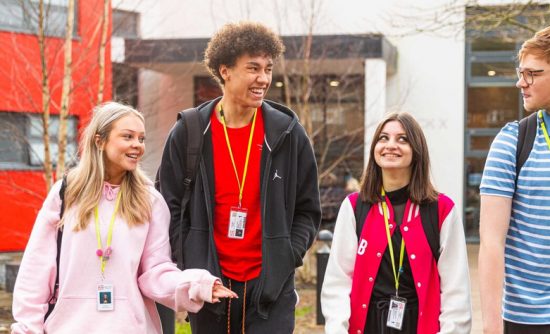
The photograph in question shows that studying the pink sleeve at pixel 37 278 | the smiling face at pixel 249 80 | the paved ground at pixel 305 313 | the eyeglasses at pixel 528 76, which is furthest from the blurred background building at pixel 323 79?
the eyeglasses at pixel 528 76

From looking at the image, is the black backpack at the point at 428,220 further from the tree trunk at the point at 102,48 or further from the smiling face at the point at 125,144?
the tree trunk at the point at 102,48

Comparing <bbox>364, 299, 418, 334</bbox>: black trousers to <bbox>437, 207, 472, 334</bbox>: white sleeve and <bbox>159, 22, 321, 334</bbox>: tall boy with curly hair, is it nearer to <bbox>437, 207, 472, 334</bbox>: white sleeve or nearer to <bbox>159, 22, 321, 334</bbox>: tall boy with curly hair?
<bbox>437, 207, 472, 334</bbox>: white sleeve

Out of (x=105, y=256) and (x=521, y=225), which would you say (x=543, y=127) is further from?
(x=105, y=256)

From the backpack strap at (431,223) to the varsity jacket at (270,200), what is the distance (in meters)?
0.58

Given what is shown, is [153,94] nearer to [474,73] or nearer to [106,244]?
[474,73]

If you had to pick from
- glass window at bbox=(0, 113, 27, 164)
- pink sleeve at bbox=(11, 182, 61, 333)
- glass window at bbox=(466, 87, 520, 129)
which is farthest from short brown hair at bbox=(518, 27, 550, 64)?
glass window at bbox=(466, 87, 520, 129)

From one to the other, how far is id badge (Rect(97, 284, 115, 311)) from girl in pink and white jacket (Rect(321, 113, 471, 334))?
101cm

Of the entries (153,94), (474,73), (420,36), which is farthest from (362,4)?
(153,94)

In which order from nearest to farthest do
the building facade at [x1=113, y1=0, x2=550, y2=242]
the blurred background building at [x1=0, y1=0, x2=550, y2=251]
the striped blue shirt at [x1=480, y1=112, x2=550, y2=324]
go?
1. the striped blue shirt at [x1=480, y1=112, x2=550, y2=324]
2. the blurred background building at [x1=0, y1=0, x2=550, y2=251]
3. the building facade at [x1=113, y1=0, x2=550, y2=242]

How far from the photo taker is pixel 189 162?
3.83 m

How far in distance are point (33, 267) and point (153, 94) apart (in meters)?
15.0

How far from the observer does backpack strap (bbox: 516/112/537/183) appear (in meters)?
3.07

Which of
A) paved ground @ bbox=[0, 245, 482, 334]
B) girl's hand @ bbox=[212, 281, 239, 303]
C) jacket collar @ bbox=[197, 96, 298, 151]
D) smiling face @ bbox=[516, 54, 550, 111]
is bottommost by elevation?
paved ground @ bbox=[0, 245, 482, 334]

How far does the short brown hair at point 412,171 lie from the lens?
3.80m
